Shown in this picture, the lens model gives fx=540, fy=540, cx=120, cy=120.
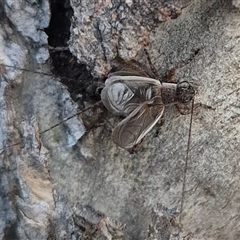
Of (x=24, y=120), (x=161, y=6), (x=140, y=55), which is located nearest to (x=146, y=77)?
(x=140, y=55)

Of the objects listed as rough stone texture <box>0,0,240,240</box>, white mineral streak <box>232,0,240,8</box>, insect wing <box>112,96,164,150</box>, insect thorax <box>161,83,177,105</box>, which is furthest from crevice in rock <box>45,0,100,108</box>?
white mineral streak <box>232,0,240,8</box>

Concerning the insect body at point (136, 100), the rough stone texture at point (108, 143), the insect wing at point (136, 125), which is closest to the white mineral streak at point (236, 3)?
the rough stone texture at point (108, 143)

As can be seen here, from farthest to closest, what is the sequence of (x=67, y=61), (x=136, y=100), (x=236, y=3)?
(x=136, y=100) → (x=67, y=61) → (x=236, y=3)

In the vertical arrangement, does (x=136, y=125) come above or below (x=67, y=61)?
below

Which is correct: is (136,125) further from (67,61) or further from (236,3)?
(236,3)

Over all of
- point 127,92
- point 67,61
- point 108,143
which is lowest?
point 108,143

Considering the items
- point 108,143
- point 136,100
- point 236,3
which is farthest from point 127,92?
point 236,3

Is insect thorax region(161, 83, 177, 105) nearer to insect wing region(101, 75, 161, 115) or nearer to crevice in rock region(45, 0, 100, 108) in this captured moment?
insect wing region(101, 75, 161, 115)
